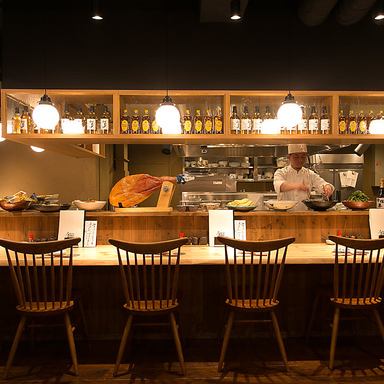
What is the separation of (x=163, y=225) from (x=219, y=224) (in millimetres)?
498

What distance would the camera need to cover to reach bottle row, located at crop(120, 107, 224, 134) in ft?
12.3

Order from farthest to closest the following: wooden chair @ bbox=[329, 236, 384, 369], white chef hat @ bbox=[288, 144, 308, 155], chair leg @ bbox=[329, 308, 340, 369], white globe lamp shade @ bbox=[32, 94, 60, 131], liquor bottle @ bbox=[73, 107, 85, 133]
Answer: white chef hat @ bbox=[288, 144, 308, 155] < liquor bottle @ bbox=[73, 107, 85, 133] < white globe lamp shade @ bbox=[32, 94, 60, 131] < chair leg @ bbox=[329, 308, 340, 369] < wooden chair @ bbox=[329, 236, 384, 369]

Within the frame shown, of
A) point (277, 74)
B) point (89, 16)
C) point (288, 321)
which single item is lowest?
point (288, 321)

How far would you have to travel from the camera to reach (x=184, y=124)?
381 centimetres

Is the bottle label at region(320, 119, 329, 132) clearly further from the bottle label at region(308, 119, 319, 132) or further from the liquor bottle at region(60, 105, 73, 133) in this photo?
the liquor bottle at region(60, 105, 73, 133)

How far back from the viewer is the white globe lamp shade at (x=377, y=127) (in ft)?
12.2

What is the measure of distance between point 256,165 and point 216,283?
4.53 meters

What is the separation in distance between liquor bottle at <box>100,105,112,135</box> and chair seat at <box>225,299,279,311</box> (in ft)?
6.03

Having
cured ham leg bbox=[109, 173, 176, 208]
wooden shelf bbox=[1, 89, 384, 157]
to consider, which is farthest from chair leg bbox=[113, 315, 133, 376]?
wooden shelf bbox=[1, 89, 384, 157]

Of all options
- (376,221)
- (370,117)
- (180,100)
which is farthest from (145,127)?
(376,221)

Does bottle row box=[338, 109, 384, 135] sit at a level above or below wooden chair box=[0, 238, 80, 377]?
above

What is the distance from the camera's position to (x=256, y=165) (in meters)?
7.79

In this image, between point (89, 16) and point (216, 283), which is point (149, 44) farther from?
point (216, 283)

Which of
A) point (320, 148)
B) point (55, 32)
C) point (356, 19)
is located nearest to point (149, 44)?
point (55, 32)
